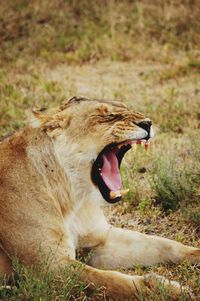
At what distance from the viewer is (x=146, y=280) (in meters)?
2.89

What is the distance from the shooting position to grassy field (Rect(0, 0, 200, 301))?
12.6ft

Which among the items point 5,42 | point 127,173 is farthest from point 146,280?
point 5,42

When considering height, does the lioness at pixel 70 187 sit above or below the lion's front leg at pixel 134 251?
above

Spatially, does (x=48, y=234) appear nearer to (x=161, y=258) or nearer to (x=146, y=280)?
(x=146, y=280)

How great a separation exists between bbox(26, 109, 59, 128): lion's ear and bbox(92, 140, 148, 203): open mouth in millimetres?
276

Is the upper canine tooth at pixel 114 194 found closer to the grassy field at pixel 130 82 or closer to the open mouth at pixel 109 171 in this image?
the open mouth at pixel 109 171

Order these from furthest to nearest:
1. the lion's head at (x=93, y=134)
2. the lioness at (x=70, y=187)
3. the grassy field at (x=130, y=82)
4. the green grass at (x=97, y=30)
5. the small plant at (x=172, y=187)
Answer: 1. the green grass at (x=97, y=30)
2. the small plant at (x=172, y=187)
3. the grassy field at (x=130, y=82)
4. the lion's head at (x=93, y=134)
5. the lioness at (x=70, y=187)

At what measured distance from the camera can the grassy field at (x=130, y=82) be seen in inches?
151

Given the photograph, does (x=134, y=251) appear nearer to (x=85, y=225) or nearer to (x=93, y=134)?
(x=85, y=225)

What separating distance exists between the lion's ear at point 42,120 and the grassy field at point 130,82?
0.70 metres

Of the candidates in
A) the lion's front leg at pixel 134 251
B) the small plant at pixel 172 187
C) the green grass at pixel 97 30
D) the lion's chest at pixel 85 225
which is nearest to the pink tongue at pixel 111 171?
the lion's chest at pixel 85 225

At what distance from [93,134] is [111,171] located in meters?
0.22

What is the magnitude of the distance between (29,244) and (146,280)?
55 centimetres

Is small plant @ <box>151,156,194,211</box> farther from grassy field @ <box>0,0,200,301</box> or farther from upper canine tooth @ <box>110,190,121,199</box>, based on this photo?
upper canine tooth @ <box>110,190,121,199</box>
